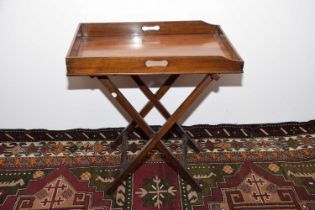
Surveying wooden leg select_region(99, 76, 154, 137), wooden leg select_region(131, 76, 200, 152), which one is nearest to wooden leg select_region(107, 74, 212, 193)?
wooden leg select_region(99, 76, 154, 137)

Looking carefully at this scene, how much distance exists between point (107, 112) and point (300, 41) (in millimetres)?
1313

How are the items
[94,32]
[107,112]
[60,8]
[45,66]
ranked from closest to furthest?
[94,32] → [60,8] → [45,66] → [107,112]

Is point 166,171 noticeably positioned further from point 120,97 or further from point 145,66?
point 145,66

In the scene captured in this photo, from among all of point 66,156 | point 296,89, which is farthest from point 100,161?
point 296,89

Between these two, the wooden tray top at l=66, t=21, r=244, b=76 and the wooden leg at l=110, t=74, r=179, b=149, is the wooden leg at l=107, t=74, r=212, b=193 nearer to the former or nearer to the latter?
the wooden tray top at l=66, t=21, r=244, b=76

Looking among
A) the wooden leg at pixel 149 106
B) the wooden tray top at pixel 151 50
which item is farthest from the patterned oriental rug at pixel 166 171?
the wooden tray top at pixel 151 50

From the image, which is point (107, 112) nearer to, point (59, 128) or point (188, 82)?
point (59, 128)

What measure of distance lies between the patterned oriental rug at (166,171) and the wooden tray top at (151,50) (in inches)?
29.2

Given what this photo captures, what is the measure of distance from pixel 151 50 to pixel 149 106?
0.51 meters

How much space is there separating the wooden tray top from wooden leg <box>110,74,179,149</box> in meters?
0.26

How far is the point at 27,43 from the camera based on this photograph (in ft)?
5.66

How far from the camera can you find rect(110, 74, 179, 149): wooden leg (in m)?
1.66

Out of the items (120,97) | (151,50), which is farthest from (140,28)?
(120,97)

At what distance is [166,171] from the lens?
5.77 feet
